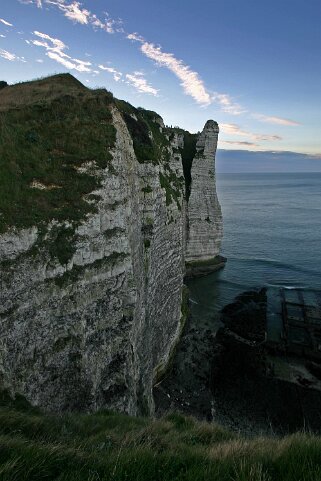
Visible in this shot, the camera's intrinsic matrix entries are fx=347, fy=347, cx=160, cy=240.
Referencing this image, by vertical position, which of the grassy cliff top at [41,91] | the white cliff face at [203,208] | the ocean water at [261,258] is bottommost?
the ocean water at [261,258]

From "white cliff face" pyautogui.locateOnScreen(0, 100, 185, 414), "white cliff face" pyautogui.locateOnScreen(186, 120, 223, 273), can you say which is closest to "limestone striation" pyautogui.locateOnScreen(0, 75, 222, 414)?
"white cliff face" pyautogui.locateOnScreen(0, 100, 185, 414)

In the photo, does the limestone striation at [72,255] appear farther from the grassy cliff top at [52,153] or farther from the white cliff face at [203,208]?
the white cliff face at [203,208]

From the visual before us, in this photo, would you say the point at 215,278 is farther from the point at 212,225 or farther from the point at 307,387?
the point at 307,387

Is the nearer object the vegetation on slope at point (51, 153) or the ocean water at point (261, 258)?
the vegetation on slope at point (51, 153)

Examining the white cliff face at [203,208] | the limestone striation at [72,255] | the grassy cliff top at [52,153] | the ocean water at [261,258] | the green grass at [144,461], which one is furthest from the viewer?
the white cliff face at [203,208]

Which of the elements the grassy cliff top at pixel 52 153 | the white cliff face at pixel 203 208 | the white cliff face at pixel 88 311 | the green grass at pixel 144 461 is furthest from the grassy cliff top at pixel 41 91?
the white cliff face at pixel 203 208

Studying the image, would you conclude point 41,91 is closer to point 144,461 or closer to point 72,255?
point 72,255

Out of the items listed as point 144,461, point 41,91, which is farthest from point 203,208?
point 144,461
